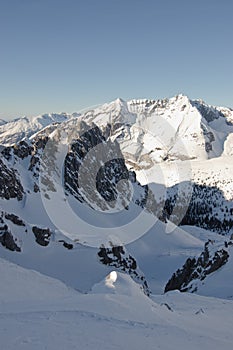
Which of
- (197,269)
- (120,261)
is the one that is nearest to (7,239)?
(120,261)

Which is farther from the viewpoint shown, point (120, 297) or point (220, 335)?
point (120, 297)

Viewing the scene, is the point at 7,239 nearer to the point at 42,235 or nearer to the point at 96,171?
the point at 42,235

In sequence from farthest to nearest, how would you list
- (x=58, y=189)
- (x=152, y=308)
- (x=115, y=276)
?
1. (x=58, y=189)
2. (x=115, y=276)
3. (x=152, y=308)

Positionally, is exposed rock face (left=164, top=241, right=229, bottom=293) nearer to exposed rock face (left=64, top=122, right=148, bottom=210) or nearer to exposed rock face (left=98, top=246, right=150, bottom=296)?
exposed rock face (left=98, top=246, right=150, bottom=296)

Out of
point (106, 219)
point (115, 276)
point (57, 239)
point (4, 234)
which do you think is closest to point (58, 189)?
point (106, 219)

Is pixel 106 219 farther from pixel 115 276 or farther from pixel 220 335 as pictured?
pixel 220 335

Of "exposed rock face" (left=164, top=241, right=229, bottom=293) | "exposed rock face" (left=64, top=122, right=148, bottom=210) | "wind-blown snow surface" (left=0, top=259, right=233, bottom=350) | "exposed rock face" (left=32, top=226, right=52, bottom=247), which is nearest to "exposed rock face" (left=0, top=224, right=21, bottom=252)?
"exposed rock face" (left=32, top=226, right=52, bottom=247)
